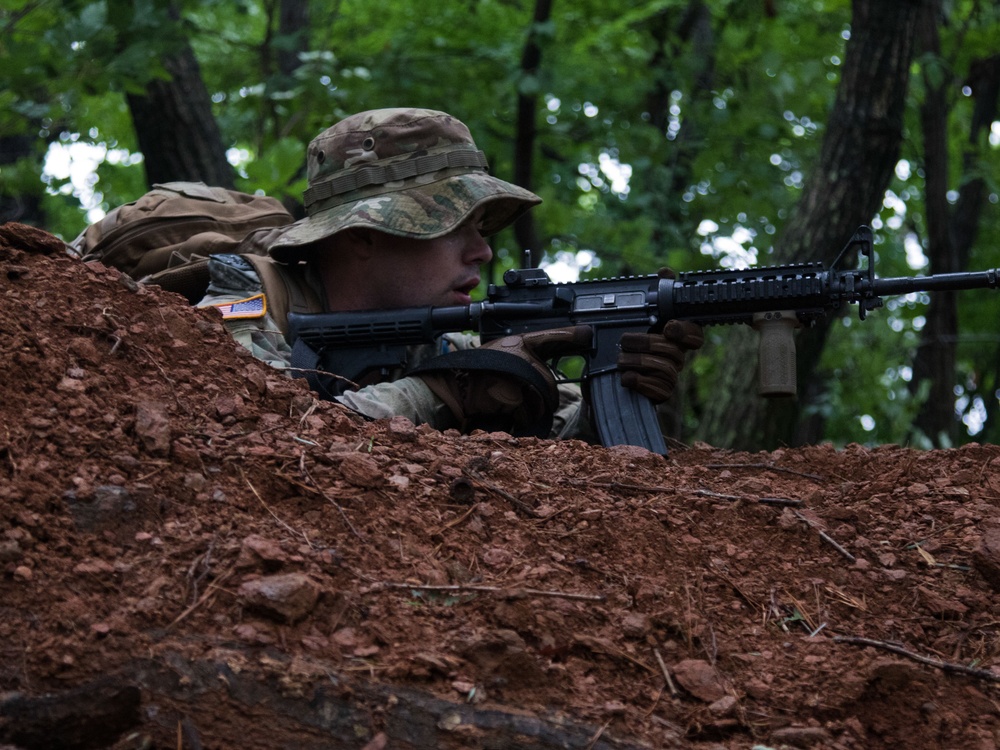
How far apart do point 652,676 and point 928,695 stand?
0.55 metres

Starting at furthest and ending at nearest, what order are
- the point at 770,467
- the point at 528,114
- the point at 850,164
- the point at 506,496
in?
the point at 528,114, the point at 850,164, the point at 770,467, the point at 506,496

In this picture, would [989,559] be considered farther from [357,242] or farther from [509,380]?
[357,242]

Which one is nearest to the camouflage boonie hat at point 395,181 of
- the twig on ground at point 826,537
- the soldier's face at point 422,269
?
the soldier's face at point 422,269

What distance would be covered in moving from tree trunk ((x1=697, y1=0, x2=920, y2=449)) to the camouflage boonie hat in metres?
2.08

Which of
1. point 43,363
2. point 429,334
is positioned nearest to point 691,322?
point 429,334

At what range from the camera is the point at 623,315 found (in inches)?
176

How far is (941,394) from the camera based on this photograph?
9.70m

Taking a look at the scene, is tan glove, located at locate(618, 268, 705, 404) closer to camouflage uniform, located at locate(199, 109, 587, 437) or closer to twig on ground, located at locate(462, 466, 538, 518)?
camouflage uniform, located at locate(199, 109, 587, 437)

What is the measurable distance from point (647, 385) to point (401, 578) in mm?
1952

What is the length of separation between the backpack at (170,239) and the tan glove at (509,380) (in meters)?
1.07

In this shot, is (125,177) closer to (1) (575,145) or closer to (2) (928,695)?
(1) (575,145)

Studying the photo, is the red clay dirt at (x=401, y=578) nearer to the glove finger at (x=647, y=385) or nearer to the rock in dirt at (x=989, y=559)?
the rock in dirt at (x=989, y=559)

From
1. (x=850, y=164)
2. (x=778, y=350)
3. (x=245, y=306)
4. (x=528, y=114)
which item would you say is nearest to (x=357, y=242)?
(x=245, y=306)

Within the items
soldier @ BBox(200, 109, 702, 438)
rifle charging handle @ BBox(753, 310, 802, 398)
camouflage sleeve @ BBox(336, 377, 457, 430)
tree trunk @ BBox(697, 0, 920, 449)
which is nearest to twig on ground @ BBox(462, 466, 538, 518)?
camouflage sleeve @ BBox(336, 377, 457, 430)
